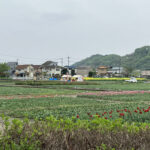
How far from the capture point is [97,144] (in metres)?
4.48

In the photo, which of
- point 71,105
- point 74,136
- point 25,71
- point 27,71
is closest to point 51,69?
point 27,71

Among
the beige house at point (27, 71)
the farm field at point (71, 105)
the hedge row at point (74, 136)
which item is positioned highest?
the beige house at point (27, 71)

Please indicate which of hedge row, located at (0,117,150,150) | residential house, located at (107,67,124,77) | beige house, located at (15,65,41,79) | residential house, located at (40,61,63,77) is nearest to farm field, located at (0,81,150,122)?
hedge row, located at (0,117,150,150)

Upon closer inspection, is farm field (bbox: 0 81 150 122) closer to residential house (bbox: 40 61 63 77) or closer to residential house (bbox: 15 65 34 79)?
residential house (bbox: 40 61 63 77)

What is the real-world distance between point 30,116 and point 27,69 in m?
99.6

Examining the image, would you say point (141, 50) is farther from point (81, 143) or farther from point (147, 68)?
point (81, 143)

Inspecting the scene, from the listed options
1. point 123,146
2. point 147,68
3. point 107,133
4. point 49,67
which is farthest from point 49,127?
point 147,68

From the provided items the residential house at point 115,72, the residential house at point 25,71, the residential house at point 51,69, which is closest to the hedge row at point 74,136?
the residential house at point 51,69

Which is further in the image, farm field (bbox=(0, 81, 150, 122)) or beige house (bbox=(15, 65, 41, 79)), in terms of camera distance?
beige house (bbox=(15, 65, 41, 79))

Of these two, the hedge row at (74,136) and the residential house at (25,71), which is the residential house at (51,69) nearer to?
the residential house at (25,71)

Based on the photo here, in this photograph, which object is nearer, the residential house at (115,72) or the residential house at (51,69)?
the residential house at (51,69)

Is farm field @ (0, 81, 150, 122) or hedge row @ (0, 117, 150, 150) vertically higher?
hedge row @ (0, 117, 150, 150)

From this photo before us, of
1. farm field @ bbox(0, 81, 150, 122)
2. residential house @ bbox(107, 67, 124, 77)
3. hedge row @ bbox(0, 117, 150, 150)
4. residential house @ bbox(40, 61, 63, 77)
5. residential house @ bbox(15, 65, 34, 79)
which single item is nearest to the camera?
hedge row @ bbox(0, 117, 150, 150)

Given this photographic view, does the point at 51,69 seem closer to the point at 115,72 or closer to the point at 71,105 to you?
the point at 115,72
